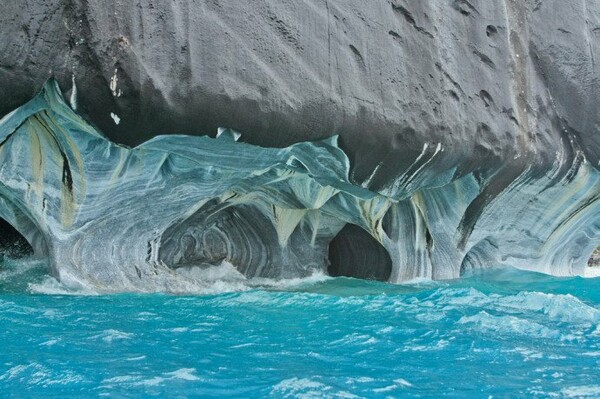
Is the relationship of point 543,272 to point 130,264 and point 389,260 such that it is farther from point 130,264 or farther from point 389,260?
point 130,264

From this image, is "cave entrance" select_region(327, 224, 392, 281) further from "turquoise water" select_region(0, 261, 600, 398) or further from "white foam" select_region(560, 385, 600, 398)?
"white foam" select_region(560, 385, 600, 398)

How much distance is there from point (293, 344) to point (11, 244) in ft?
13.6

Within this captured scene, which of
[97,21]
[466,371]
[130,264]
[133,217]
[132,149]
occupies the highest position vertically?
[97,21]

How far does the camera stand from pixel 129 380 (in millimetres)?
2709

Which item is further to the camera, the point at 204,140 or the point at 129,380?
the point at 204,140

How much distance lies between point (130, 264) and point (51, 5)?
2.31m

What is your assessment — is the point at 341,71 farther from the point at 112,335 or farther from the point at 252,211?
the point at 112,335

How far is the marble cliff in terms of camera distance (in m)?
4.17

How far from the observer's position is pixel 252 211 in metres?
6.77

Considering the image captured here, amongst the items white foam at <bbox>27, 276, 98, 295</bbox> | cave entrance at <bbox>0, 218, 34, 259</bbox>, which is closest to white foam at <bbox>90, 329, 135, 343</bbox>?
white foam at <bbox>27, 276, 98, 295</bbox>

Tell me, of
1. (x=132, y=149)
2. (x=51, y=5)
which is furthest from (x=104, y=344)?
(x=51, y=5)

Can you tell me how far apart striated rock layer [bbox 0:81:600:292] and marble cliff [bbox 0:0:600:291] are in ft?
0.06

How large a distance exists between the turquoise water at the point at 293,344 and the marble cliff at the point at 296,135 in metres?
0.83

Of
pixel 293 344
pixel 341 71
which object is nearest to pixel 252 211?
pixel 341 71
